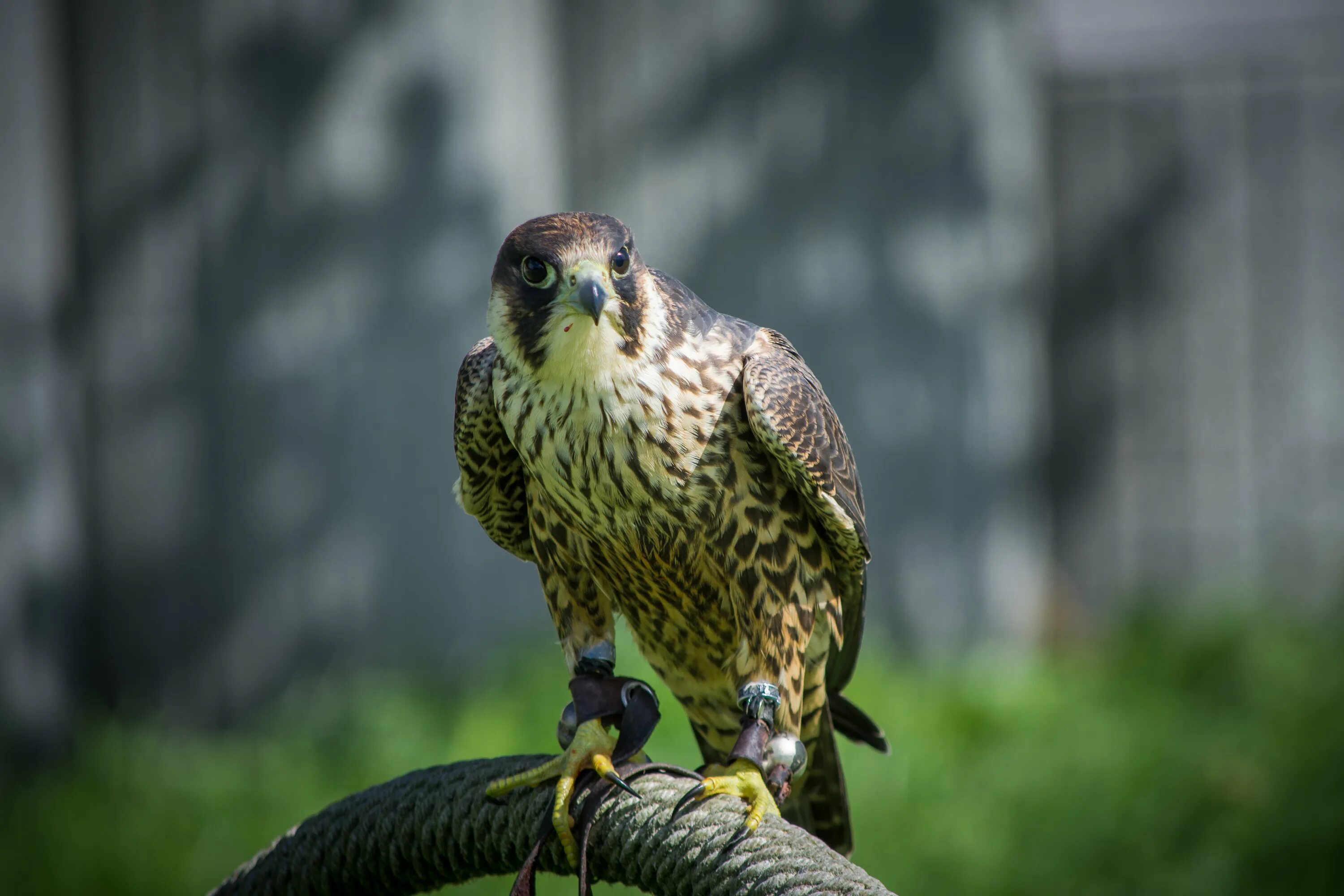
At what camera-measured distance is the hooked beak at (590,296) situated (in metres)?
1.59

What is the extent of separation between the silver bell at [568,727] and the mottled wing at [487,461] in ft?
1.18

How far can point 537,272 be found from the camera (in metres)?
1.67

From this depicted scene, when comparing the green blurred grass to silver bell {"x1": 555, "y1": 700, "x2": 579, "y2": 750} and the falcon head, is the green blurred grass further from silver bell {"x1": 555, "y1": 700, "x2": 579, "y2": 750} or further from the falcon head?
the falcon head

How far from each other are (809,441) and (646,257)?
300 cm

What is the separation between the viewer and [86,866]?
3.27 metres

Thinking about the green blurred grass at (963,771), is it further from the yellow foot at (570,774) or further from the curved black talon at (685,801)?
the curved black talon at (685,801)

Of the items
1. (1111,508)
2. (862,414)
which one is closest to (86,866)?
(862,414)

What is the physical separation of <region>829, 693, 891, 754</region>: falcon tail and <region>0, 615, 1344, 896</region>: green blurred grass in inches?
49.3

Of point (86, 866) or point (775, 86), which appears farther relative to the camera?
point (775, 86)

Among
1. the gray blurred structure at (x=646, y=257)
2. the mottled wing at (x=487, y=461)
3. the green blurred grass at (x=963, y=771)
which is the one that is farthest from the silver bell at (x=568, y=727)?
the gray blurred structure at (x=646, y=257)

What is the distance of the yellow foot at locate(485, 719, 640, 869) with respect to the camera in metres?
1.53

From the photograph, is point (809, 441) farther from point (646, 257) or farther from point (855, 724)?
point (646, 257)

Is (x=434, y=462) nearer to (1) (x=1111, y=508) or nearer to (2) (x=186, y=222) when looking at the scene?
(2) (x=186, y=222)

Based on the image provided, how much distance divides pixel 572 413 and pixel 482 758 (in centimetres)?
47
